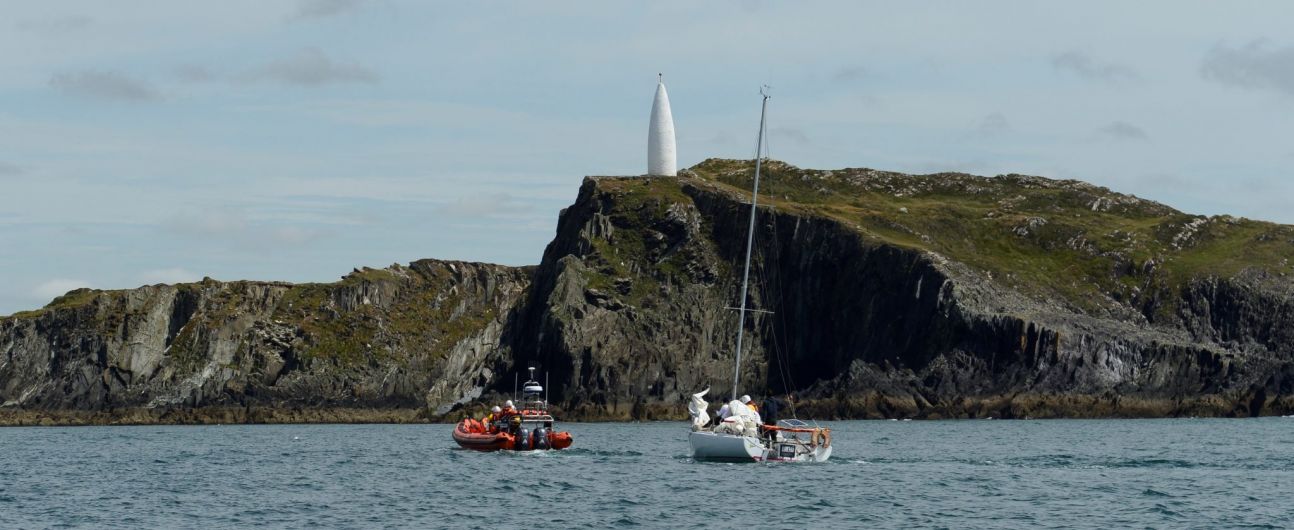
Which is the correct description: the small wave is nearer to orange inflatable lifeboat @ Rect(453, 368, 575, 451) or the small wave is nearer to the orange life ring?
orange inflatable lifeboat @ Rect(453, 368, 575, 451)

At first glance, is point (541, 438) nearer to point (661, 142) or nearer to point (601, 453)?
point (601, 453)

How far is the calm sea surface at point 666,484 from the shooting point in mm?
49750

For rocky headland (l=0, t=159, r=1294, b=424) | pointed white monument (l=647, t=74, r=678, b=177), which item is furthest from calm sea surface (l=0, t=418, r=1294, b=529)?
pointed white monument (l=647, t=74, r=678, b=177)

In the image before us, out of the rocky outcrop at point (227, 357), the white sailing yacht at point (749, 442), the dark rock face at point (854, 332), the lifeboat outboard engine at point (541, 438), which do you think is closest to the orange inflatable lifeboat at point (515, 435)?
the lifeboat outboard engine at point (541, 438)

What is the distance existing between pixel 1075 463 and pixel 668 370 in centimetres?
7046

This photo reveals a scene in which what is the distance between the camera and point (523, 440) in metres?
80.4

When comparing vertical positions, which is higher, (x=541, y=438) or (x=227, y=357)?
(x=227, y=357)

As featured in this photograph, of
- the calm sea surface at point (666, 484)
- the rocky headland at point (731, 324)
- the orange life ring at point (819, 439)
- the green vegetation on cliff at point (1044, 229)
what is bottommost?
the calm sea surface at point (666, 484)

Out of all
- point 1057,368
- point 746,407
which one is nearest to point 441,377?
point 1057,368

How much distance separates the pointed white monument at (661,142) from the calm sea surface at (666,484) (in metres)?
79.7

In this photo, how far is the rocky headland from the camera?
128500 mm

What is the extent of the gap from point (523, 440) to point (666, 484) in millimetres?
21145

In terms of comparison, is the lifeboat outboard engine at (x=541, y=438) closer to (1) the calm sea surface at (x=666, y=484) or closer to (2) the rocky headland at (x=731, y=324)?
(1) the calm sea surface at (x=666, y=484)

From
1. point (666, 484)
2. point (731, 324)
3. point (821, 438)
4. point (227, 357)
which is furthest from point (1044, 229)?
point (666, 484)
